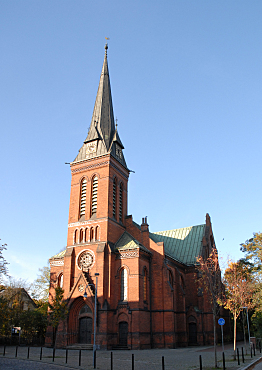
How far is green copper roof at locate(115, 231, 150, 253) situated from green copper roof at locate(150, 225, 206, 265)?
8.98m

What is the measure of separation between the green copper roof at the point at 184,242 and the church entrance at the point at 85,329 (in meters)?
15.6

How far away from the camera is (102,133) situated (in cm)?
4456

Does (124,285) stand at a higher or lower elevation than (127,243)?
lower

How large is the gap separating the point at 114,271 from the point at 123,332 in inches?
244

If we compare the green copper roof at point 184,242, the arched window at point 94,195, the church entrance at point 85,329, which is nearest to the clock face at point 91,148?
the arched window at point 94,195

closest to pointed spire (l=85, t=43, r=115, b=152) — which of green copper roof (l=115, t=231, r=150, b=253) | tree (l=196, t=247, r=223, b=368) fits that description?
green copper roof (l=115, t=231, r=150, b=253)

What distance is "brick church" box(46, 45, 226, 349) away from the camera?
34.7 meters

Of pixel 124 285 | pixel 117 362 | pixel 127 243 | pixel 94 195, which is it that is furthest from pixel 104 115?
pixel 117 362

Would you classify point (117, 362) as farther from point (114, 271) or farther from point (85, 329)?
point (114, 271)

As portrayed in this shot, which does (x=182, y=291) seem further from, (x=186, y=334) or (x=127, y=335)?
(x=127, y=335)

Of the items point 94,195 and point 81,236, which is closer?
point 81,236

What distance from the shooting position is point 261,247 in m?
40.8

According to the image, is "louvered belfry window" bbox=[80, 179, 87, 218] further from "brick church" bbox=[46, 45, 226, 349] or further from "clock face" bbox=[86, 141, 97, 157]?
"clock face" bbox=[86, 141, 97, 157]

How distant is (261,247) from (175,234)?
1560 cm
